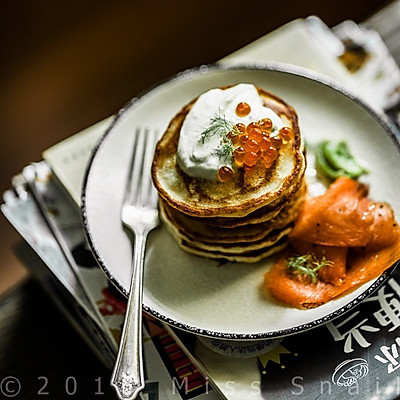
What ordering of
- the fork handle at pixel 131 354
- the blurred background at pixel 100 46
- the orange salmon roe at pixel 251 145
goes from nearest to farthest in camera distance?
the fork handle at pixel 131 354
the orange salmon roe at pixel 251 145
the blurred background at pixel 100 46

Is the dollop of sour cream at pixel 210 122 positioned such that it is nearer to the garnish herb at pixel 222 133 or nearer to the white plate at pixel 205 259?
the garnish herb at pixel 222 133

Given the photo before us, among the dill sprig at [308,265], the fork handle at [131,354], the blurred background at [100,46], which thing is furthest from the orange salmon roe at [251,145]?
the blurred background at [100,46]

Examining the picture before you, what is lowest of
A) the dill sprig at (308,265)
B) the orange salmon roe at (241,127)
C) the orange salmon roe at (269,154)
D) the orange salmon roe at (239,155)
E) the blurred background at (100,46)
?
the dill sprig at (308,265)

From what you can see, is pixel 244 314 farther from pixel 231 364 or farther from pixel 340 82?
pixel 340 82

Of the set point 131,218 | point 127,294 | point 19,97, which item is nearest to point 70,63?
point 19,97

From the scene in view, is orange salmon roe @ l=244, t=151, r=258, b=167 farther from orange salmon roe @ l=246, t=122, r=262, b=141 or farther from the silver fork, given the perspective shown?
the silver fork

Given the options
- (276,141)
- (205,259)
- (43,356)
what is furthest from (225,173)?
(43,356)

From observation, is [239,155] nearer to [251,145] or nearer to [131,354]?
[251,145]
